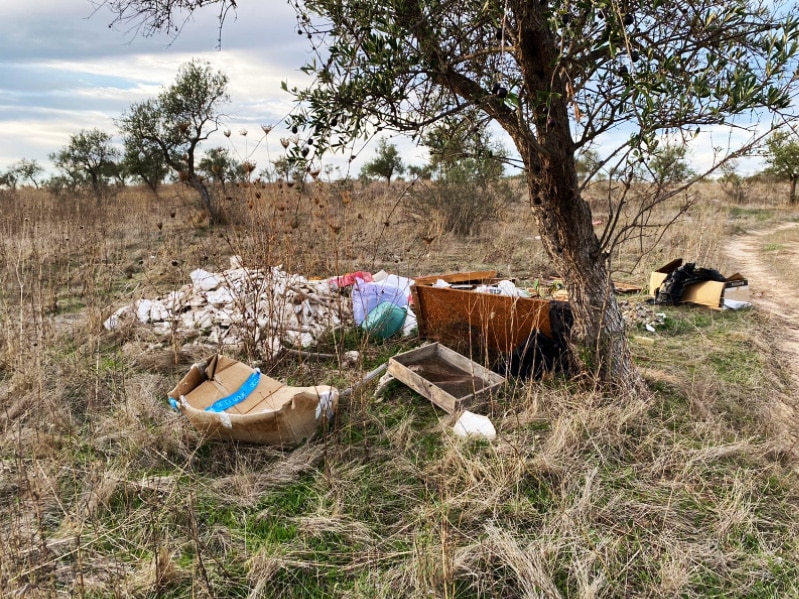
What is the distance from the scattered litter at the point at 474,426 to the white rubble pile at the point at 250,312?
140cm

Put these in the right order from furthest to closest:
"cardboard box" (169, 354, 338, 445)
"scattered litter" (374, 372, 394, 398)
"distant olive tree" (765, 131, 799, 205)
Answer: "distant olive tree" (765, 131, 799, 205) → "scattered litter" (374, 372, 394, 398) → "cardboard box" (169, 354, 338, 445)

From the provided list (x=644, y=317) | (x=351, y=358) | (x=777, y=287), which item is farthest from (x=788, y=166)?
(x=351, y=358)

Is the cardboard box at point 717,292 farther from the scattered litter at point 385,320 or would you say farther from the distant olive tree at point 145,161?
the distant olive tree at point 145,161

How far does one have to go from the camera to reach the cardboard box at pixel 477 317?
144 inches

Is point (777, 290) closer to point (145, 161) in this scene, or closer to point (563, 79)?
point (563, 79)

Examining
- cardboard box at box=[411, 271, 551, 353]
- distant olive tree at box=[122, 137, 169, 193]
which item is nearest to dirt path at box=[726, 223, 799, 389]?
cardboard box at box=[411, 271, 551, 353]

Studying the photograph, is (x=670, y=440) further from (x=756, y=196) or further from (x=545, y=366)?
(x=756, y=196)

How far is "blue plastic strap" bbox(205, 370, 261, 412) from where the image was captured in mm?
3107

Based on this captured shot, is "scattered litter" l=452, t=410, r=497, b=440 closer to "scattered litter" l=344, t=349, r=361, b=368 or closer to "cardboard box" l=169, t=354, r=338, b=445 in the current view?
"cardboard box" l=169, t=354, r=338, b=445

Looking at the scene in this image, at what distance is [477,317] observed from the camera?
13.2 ft

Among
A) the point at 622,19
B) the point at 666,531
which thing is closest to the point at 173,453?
the point at 666,531

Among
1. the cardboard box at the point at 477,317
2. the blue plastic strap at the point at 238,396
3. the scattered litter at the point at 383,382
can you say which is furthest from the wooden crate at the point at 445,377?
the blue plastic strap at the point at 238,396

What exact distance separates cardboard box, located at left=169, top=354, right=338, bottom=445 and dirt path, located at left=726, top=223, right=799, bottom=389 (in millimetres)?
4053

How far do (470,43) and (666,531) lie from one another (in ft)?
9.31
